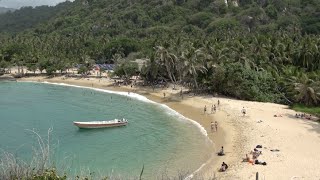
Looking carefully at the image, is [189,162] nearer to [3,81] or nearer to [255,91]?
[255,91]

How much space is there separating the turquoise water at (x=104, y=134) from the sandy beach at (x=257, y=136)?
2.52 meters

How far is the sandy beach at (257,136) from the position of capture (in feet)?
121

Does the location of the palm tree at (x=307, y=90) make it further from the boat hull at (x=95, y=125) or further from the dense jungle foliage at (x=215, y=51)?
the boat hull at (x=95, y=125)

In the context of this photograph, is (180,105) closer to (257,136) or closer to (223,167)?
(257,136)

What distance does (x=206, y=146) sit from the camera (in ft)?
149

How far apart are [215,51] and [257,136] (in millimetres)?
31917

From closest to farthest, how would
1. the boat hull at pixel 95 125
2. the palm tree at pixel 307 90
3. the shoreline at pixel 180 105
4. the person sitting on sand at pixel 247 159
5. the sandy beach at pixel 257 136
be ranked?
1. the sandy beach at pixel 257 136
2. the person sitting on sand at pixel 247 159
3. the shoreline at pixel 180 105
4. the boat hull at pixel 95 125
5. the palm tree at pixel 307 90

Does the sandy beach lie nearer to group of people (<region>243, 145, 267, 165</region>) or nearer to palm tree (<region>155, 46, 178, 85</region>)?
group of people (<region>243, 145, 267, 165</region>)

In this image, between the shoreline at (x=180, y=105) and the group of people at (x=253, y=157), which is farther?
the shoreline at (x=180, y=105)

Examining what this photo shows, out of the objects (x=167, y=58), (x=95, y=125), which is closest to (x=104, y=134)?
(x=95, y=125)

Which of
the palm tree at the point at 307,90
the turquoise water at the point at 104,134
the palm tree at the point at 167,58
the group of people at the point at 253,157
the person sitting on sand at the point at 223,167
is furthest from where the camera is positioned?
the palm tree at the point at 167,58

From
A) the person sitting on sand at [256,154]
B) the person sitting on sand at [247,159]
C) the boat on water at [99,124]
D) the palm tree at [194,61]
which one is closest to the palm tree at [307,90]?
the palm tree at [194,61]

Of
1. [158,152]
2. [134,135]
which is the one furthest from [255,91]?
[158,152]

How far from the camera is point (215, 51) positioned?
77250mm
